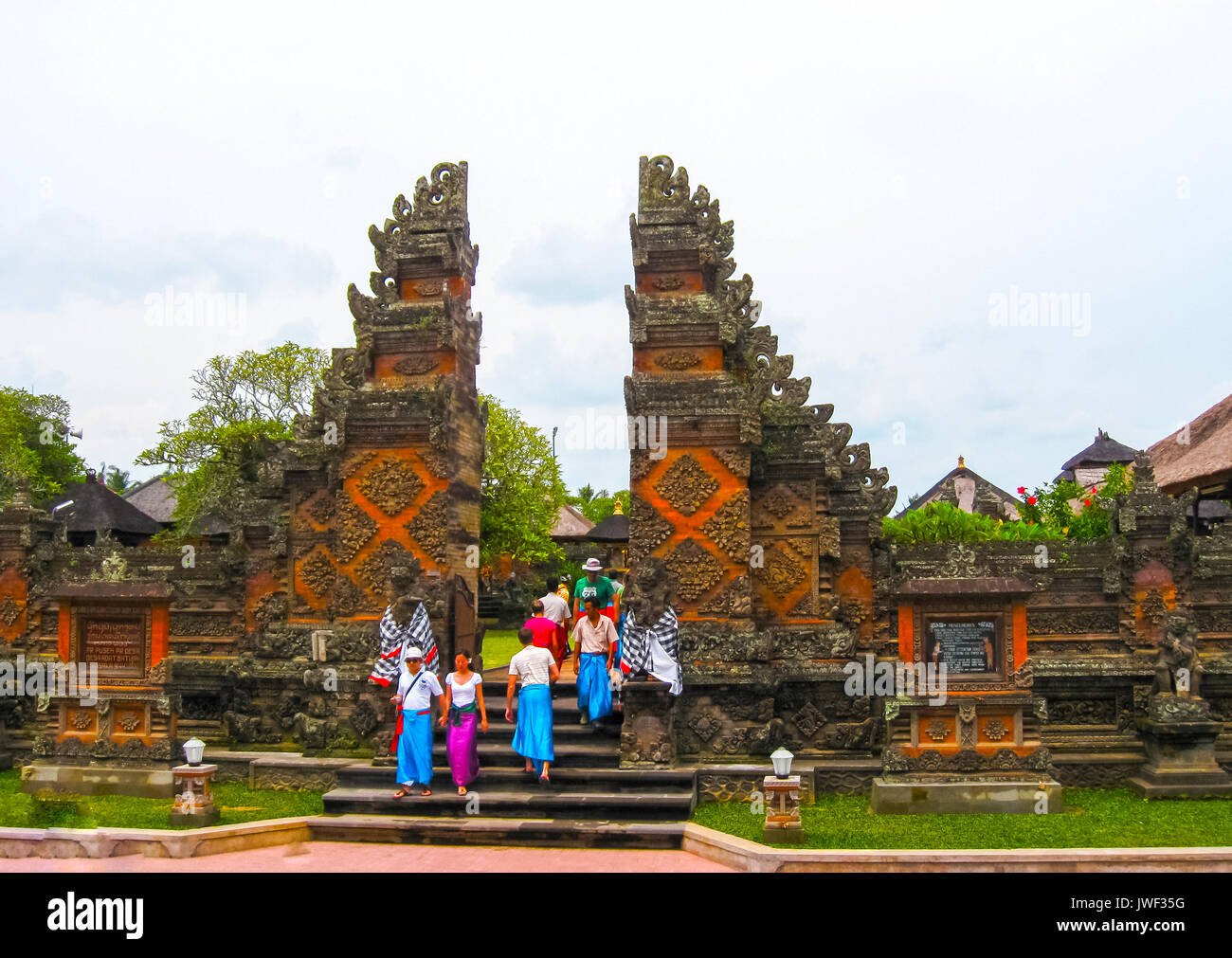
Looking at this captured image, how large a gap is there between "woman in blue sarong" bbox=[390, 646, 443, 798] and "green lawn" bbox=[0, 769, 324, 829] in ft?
3.47

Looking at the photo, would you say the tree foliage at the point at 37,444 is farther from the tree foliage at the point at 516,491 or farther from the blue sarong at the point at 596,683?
the blue sarong at the point at 596,683

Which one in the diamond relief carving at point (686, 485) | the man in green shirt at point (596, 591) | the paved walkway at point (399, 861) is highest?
the diamond relief carving at point (686, 485)

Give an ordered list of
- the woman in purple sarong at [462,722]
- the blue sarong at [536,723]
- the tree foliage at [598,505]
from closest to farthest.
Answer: the woman in purple sarong at [462,722], the blue sarong at [536,723], the tree foliage at [598,505]

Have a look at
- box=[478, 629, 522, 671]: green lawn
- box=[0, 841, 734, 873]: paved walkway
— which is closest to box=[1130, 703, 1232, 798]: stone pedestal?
box=[0, 841, 734, 873]: paved walkway

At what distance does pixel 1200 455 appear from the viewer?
63.4 ft

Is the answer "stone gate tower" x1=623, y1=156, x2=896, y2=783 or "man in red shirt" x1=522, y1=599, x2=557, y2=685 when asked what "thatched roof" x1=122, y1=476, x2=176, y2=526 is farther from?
"stone gate tower" x1=623, y1=156, x2=896, y2=783

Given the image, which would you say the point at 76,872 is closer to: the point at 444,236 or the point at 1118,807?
the point at 444,236

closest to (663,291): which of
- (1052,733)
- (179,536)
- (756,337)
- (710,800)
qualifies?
(756,337)

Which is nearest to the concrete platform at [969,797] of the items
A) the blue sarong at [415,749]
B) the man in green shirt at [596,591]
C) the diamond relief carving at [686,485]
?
the diamond relief carving at [686,485]

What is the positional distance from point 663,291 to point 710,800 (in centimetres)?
626

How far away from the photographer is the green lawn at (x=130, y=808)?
9.02m

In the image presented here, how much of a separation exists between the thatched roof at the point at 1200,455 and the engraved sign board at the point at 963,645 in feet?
34.4

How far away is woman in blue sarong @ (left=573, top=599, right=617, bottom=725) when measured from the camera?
10.6 m

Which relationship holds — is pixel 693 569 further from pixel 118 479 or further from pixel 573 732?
pixel 118 479
